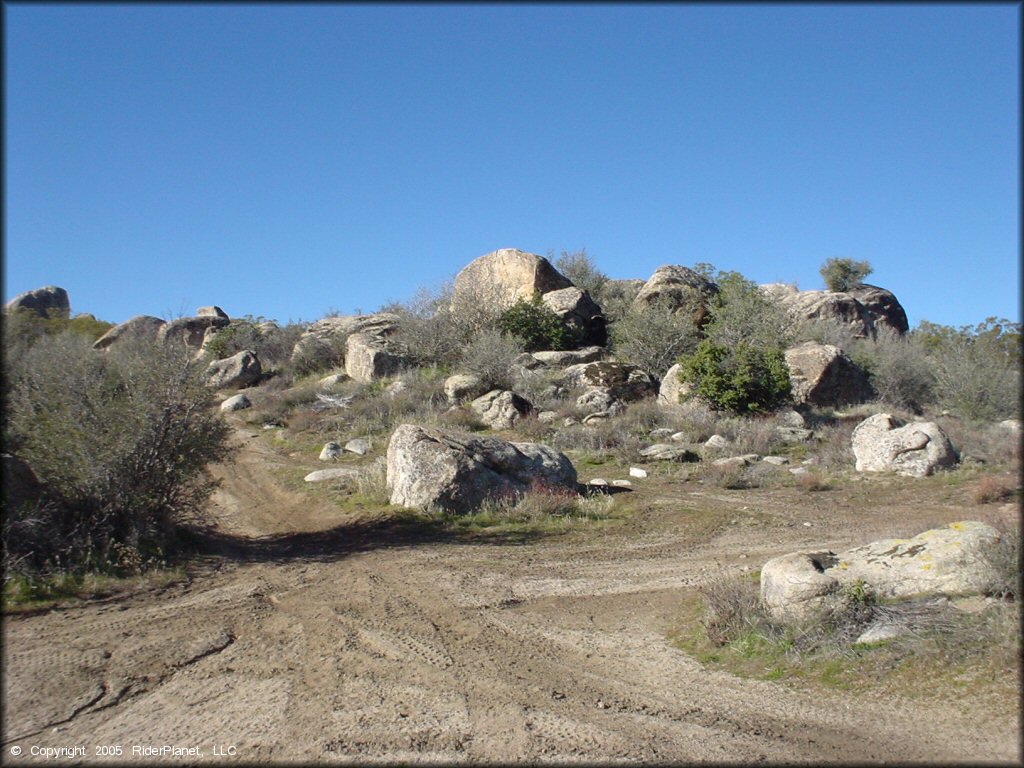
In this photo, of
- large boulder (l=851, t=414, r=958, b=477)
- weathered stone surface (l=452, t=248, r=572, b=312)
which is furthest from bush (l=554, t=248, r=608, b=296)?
large boulder (l=851, t=414, r=958, b=477)

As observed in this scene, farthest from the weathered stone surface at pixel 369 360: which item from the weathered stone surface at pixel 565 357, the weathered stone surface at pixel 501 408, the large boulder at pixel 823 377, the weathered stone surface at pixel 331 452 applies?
the large boulder at pixel 823 377

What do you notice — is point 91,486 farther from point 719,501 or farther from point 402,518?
point 719,501

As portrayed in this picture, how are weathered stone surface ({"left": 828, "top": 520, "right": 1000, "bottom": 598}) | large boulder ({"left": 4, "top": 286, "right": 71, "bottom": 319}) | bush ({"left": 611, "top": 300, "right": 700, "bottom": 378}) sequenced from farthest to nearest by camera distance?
large boulder ({"left": 4, "top": 286, "right": 71, "bottom": 319}) < bush ({"left": 611, "top": 300, "right": 700, "bottom": 378}) < weathered stone surface ({"left": 828, "top": 520, "right": 1000, "bottom": 598})

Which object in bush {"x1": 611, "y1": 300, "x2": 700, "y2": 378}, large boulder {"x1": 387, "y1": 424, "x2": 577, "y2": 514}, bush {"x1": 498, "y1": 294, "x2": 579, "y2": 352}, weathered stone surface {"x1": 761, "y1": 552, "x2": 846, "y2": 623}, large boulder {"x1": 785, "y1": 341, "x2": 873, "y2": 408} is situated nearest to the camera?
weathered stone surface {"x1": 761, "y1": 552, "x2": 846, "y2": 623}

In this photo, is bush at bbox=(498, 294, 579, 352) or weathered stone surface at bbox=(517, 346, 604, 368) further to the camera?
bush at bbox=(498, 294, 579, 352)

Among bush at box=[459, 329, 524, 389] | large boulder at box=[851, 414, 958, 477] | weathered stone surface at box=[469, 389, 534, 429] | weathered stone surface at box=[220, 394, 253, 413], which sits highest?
bush at box=[459, 329, 524, 389]

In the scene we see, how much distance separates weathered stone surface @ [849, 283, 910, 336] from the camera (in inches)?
1401

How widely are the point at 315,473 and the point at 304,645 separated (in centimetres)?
874

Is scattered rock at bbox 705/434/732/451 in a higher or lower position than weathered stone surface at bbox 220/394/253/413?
lower

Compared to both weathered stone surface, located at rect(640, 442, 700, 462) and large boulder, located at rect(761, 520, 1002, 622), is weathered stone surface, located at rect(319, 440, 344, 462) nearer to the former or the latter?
weathered stone surface, located at rect(640, 442, 700, 462)

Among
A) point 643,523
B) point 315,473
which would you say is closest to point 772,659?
point 643,523

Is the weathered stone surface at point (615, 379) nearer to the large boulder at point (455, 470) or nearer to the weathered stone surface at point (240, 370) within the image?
the large boulder at point (455, 470)

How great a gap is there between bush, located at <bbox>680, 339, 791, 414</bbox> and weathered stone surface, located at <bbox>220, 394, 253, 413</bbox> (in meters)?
13.9

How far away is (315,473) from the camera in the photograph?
590 inches
